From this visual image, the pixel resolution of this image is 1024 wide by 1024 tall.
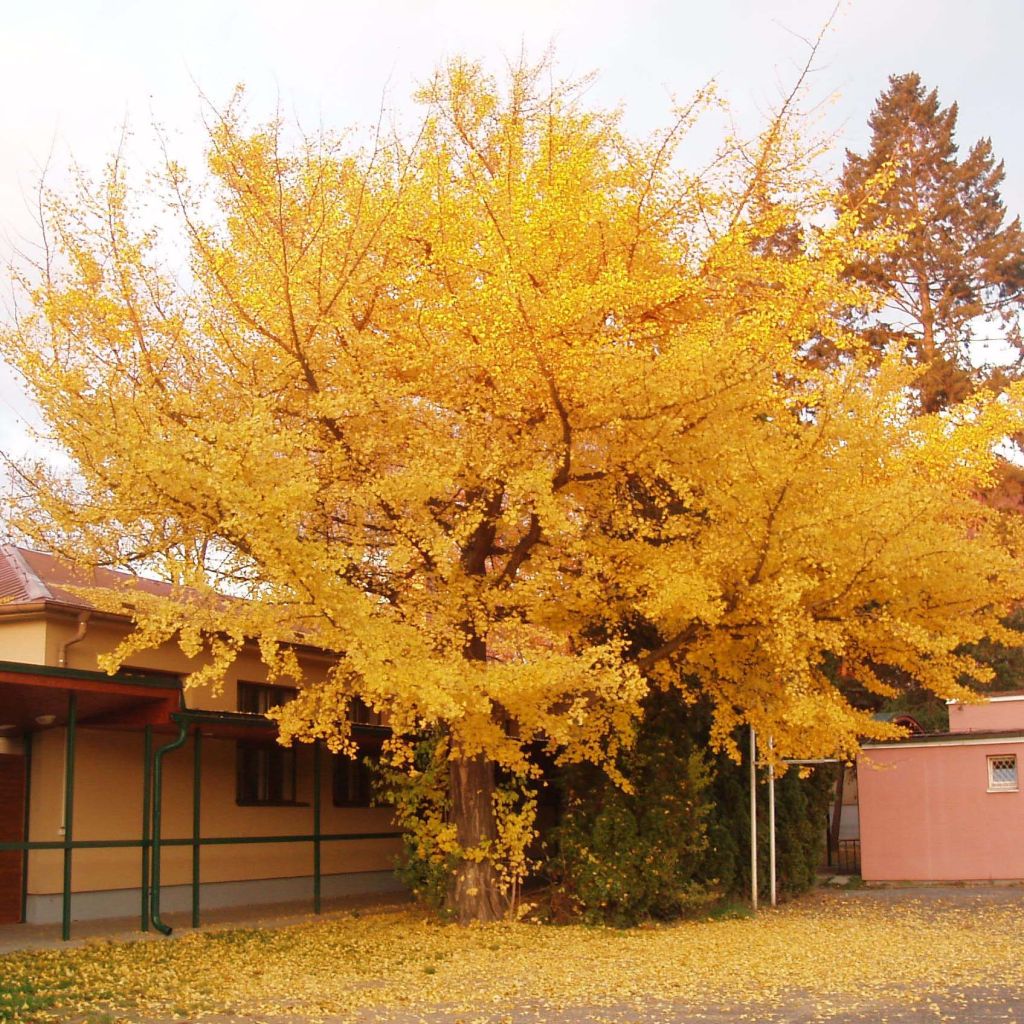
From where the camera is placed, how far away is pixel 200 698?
1802 cm

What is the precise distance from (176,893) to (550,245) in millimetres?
9974

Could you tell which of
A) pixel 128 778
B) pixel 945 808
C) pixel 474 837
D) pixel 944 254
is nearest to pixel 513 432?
pixel 474 837

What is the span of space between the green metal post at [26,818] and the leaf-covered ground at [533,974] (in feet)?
9.07

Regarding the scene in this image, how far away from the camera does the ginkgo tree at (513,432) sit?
12094mm

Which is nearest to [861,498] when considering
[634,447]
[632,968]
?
[634,447]

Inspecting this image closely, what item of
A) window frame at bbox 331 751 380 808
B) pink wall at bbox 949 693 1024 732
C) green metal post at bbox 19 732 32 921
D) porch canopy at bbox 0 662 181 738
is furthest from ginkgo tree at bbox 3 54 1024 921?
pink wall at bbox 949 693 1024 732

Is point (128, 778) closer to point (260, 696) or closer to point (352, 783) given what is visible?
point (260, 696)

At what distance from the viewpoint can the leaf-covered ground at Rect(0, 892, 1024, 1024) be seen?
9.35 meters

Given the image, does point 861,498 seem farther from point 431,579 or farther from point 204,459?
point 204,459

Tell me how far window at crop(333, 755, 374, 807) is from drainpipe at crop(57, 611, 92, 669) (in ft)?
18.9

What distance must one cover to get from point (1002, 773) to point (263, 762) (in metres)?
12.2

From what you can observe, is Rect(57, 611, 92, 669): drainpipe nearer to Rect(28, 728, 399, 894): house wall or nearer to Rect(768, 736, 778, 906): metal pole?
Rect(28, 728, 399, 894): house wall

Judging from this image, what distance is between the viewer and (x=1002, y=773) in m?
21.7

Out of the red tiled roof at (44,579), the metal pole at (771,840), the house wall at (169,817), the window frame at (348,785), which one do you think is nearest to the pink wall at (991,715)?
the metal pole at (771,840)
